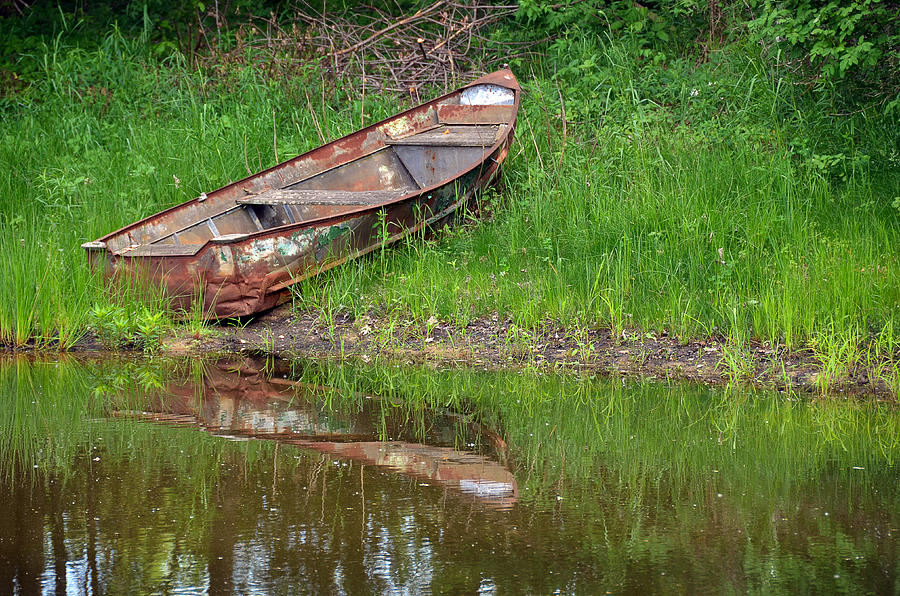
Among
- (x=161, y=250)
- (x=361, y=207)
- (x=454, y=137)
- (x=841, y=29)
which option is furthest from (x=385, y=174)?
(x=841, y=29)

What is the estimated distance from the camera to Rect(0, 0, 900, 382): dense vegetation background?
667cm

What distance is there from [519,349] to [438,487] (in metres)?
2.54

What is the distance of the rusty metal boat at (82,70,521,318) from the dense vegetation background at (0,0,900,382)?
0.25 m

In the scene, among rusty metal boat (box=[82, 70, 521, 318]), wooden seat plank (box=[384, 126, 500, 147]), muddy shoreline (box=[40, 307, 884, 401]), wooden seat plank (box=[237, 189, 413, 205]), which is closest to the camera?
muddy shoreline (box=[40, 307, 884, 401])

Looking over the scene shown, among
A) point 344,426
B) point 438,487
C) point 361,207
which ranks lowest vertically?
point 438,487

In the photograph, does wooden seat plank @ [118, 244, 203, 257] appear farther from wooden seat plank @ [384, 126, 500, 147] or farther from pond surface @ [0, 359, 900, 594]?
wooden seat plank @ [384, 126, 500, 147]

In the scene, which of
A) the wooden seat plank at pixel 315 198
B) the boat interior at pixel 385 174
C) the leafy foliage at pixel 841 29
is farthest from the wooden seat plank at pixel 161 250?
the leafy foliage at pixel 841 29

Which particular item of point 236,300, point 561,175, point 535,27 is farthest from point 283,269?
point 535,27

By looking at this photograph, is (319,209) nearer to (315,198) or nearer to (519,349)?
(315,198)

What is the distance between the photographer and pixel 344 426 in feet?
16.6

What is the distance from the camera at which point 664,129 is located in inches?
356

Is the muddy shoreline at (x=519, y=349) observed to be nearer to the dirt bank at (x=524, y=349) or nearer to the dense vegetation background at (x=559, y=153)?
the dirt bank at (x=524, y=349)

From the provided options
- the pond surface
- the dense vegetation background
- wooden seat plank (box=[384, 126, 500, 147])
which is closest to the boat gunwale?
wooden seat plank (box=[384, 126, 500, 147])

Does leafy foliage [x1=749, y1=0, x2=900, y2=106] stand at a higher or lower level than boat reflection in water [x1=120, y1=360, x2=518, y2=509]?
higher
